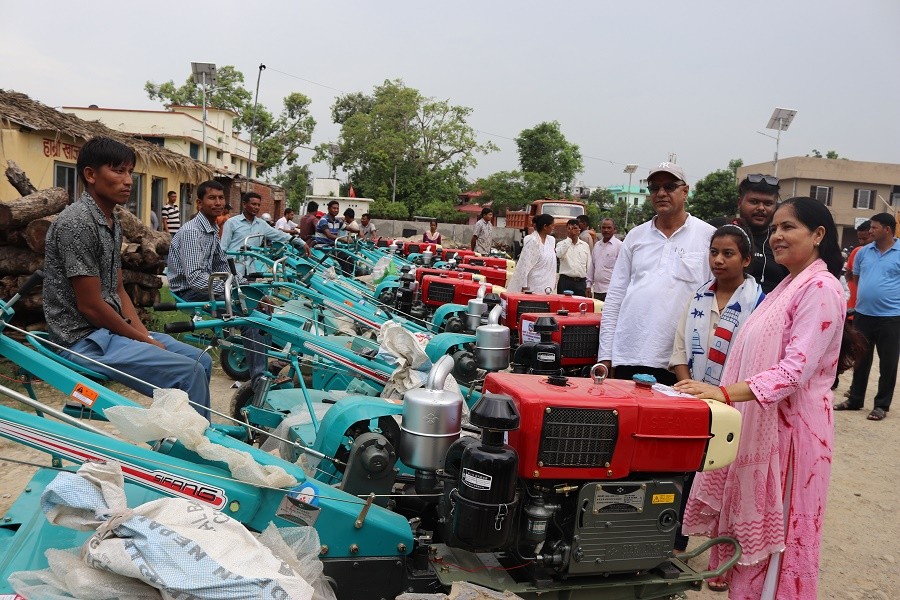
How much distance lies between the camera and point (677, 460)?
2.55 metres

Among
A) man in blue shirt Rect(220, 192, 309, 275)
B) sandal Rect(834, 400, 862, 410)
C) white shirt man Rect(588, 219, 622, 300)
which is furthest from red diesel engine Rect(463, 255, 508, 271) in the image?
sandal Rect(834, 400, 862, 410)

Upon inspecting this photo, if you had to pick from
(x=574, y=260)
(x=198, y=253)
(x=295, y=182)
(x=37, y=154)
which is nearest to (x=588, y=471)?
(x=198, y=253)

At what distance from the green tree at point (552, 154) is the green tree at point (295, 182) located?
16079 mm

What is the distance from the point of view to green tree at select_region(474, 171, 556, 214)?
40125 millimetres

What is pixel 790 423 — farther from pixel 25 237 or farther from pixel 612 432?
pixel 25 237

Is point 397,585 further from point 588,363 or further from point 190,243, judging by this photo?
point 190,243

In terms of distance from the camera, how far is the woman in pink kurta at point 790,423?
2658mm

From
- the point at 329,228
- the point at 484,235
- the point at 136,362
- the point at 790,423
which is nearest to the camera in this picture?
the point at 790,423

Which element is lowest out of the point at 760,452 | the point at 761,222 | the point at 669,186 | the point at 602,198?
the point at 760,452

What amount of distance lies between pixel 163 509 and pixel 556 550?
1299 millimetres

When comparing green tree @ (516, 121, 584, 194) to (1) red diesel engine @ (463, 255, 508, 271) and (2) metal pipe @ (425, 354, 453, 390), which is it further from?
(2) metal pipe @ (425, 354, 453, 390)

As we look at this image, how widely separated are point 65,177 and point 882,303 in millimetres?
14053

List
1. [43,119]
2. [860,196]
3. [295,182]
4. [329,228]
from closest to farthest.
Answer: [43,119]
[329,228]
[860,196]
[295,182]

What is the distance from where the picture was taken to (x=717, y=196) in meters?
41.8
